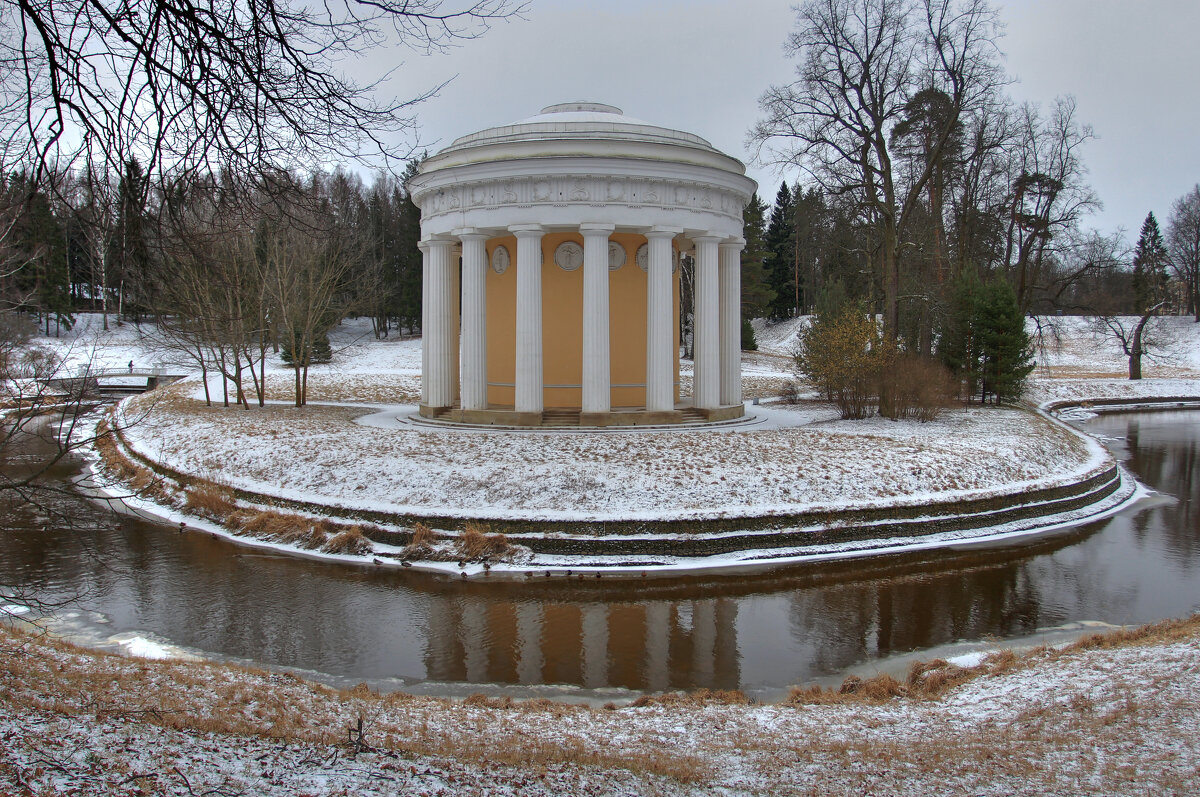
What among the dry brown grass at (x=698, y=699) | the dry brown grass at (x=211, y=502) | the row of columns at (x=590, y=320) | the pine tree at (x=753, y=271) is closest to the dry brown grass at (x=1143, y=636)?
the dry brown grass at (x=698, y=699)

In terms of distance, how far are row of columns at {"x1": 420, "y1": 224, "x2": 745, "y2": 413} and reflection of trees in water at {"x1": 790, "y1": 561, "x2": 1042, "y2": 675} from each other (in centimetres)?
934

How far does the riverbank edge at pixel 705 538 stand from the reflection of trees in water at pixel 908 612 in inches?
59.0

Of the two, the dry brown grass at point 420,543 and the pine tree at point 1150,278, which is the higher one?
the pine tree at point 1150,278

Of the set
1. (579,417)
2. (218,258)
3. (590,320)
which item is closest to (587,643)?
(218,258)

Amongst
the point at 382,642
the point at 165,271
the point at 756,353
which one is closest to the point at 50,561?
the point at 382,642

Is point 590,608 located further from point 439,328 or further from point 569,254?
point 439,328

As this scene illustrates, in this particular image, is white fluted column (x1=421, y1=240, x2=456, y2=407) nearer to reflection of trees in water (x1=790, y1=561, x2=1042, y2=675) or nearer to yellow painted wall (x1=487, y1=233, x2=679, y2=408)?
yellow painted wall (x1=487, y1=233, x2=679, y2=408)

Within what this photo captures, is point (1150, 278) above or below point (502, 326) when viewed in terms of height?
above

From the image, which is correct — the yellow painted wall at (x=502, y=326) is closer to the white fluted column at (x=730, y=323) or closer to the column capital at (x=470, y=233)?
the column capital at (x=470, y=233)

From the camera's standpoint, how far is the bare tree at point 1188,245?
2414 inches

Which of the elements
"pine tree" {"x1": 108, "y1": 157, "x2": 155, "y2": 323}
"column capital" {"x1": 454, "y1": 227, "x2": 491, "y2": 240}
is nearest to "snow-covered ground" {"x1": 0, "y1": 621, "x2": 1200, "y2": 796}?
"pine tree" {"x1": 108, "y1": 157, "x2": 155, "y2": 323}

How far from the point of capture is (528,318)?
765 inches

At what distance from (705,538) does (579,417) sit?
23.6 ft

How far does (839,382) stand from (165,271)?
19970mm
